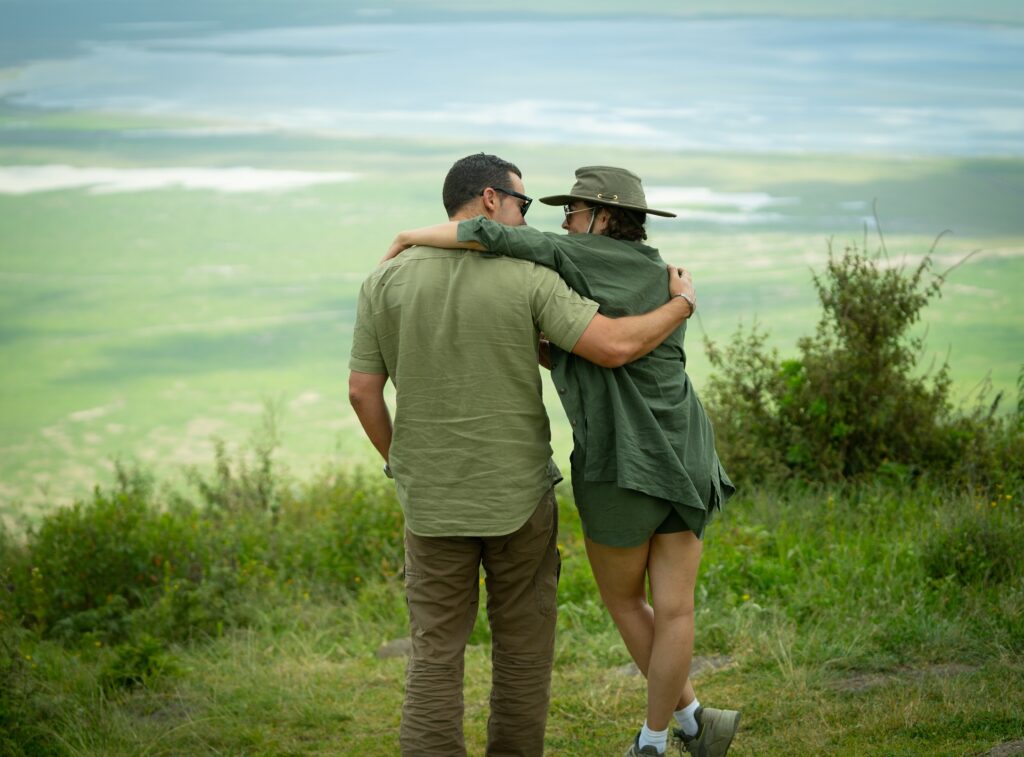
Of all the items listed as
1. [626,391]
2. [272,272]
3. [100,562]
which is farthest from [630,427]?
[272,272]

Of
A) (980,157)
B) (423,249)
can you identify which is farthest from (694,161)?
(423,249)

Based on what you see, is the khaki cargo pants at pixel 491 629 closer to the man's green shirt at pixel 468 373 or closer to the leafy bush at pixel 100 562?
the man's green shirt at pixel 468 373

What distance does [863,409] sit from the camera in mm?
5891

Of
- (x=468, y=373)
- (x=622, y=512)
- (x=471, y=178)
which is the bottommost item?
(x=622, y=512)

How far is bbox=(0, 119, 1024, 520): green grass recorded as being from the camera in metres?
8.80

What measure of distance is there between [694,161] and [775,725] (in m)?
9.45

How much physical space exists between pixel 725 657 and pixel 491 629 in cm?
143

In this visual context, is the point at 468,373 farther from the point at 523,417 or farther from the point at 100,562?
the point at 100,562

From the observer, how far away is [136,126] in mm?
12344

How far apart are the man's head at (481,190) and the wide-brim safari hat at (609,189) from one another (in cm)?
12

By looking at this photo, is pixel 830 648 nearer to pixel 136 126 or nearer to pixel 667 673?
pixel 667 673

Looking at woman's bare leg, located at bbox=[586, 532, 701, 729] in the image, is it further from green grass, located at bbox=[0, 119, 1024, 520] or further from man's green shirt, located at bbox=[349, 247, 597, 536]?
green grass, located at bbox=[0, 119, 1024, 520]

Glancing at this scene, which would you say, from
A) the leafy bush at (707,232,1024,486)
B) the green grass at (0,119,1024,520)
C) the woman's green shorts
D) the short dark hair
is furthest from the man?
the green grass at (0,119,1024,520)

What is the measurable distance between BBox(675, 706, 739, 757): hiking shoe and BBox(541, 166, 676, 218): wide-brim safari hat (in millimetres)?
1359
